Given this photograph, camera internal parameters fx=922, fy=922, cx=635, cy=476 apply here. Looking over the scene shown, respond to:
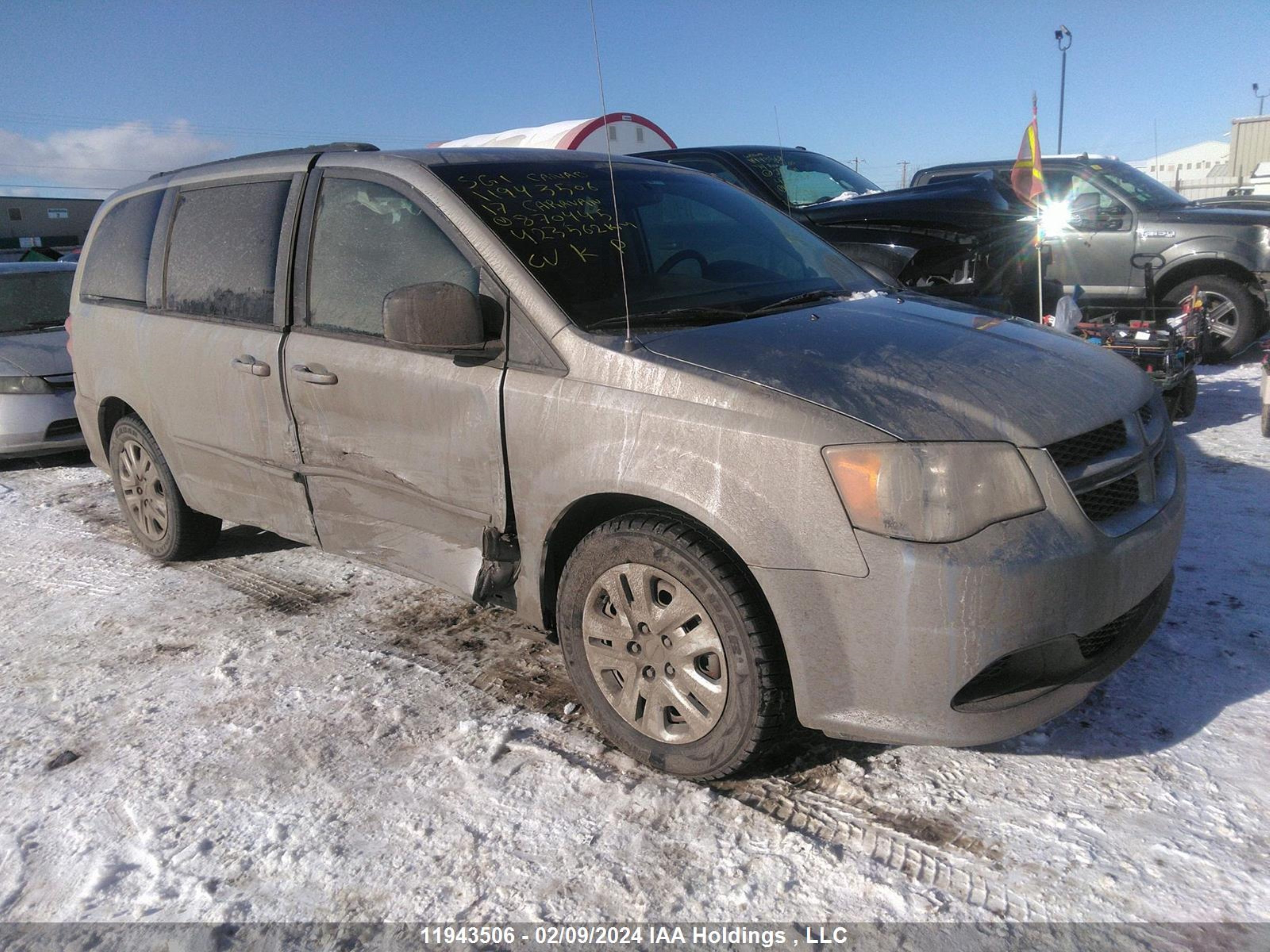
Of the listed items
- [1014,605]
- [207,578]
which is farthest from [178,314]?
[1014,605]

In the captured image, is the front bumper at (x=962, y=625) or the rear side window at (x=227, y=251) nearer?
the front bumper at (x=962, y=625)

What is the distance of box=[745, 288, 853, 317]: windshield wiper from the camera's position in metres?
2.98

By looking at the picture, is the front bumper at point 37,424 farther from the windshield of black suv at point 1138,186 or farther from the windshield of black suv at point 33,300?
the windshield of black suv at point 1138,186

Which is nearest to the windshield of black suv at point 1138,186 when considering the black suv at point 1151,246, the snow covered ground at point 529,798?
the black suv at point 1151,246

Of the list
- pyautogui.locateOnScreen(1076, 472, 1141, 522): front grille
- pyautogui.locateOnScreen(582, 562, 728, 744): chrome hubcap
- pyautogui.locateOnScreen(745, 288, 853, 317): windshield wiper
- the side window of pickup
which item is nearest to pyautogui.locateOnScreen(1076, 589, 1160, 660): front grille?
pyautogui.locateOnScreen(1076, 472, 1141, 522): front grille

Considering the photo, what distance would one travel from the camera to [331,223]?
342 centimetres

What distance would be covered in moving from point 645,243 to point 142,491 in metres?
3.07

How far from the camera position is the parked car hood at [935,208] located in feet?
21.7

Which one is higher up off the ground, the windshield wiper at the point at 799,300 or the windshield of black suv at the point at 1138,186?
the windshield of black suv at the point at 1138,186

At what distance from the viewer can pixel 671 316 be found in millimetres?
2879

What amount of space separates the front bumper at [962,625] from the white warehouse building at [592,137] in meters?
11.2

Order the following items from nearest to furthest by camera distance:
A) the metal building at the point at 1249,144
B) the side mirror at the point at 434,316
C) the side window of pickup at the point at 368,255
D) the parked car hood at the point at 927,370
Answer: the parked car hood at the point at 927,370 → the side mirror at the point at 434,316 → the side window of pickup at the point at 368,255 → the metal building at the point at 1249,144

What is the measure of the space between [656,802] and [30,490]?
5827 millimetres

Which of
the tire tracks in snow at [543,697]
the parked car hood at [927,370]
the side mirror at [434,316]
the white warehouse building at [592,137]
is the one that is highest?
the white warehouse building at [592,137]
